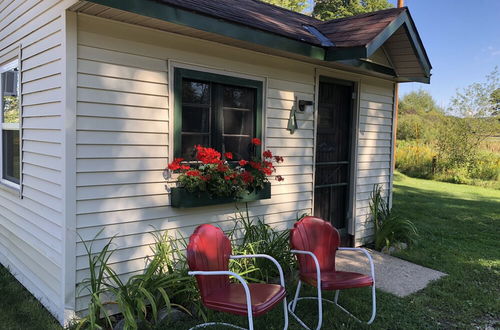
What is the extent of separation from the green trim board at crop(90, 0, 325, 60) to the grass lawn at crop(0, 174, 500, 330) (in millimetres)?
2337

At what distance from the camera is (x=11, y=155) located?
4.39 m

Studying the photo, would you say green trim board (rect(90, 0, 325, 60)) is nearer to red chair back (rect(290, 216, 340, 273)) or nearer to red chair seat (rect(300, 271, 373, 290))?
red chair back (rect(290, 216, 340, 273))

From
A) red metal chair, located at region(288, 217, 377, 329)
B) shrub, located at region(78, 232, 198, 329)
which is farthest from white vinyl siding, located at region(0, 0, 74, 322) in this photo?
red metal chair, located at region(288, 217, 377, 329)

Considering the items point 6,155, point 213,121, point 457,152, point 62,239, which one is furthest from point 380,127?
point 457,152

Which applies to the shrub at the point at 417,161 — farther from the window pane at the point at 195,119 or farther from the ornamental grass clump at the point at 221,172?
the window pane at the point at 195,119

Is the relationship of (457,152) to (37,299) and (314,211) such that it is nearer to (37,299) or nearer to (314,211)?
(314,211)

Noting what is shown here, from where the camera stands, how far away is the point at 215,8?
3.65 metres

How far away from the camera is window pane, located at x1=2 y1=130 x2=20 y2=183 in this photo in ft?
13.9

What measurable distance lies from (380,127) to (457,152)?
9.45 meters

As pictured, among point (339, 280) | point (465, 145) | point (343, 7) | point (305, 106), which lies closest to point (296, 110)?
point (305, 106)

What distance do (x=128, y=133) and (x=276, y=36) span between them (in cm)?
169

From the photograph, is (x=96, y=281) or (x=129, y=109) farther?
(x=129, y=109)

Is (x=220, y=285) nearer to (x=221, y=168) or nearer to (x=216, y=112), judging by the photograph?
(x=221, y=168)

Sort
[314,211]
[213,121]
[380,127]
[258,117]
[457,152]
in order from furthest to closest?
[457,152]
[380,127]
[314,211]
[258,117]
[213,121]
